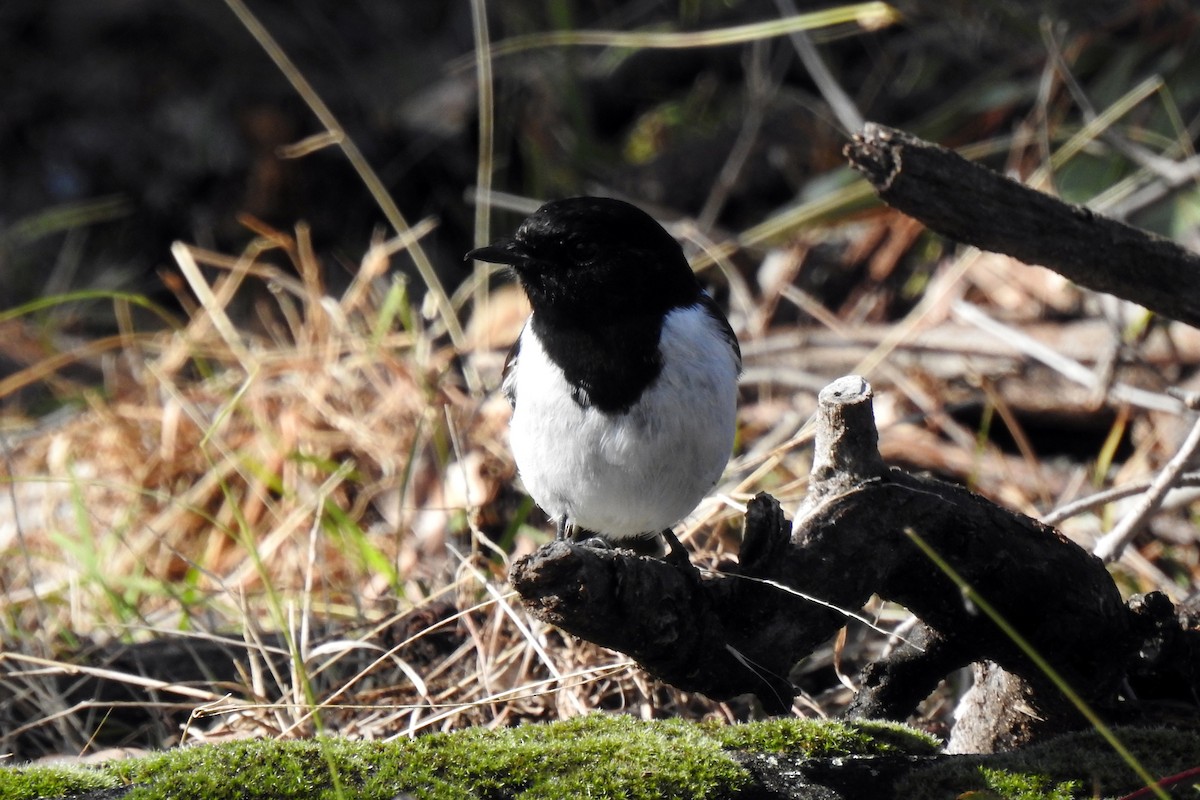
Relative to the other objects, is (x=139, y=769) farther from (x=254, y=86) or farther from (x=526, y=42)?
(x=254, y=86)

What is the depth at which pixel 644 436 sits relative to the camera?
279 cm

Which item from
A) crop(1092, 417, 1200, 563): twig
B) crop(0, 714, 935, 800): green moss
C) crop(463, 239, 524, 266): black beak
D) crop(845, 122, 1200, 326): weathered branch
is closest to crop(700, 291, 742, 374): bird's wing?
crop(463, 239, 524, 266): black beak

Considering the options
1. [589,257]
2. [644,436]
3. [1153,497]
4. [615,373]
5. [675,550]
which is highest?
[589,257]

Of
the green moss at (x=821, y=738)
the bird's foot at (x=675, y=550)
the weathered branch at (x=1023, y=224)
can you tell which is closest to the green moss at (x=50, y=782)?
the green moss at (x=821, y=738)

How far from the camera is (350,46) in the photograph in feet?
26.3

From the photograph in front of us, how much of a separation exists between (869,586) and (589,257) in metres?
1.04

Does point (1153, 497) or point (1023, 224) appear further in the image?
point (1153, 497)

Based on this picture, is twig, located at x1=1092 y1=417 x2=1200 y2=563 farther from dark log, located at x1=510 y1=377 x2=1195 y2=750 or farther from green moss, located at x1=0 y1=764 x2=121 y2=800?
green moss, located at x1=0 y1=764 x2=121 y2=800

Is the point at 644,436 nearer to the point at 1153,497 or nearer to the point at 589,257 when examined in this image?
the point at 589,257

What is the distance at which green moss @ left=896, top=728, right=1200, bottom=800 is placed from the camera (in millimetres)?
2051

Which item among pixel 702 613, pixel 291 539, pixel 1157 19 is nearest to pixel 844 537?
pixel 702 613

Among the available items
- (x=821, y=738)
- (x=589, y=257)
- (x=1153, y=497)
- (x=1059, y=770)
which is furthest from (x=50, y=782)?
(x=1153, y=497)

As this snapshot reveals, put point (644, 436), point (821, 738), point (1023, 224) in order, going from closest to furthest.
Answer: point (821, 738) → point (1023, 224) → point (644, 436)

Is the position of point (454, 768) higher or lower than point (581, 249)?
lower
